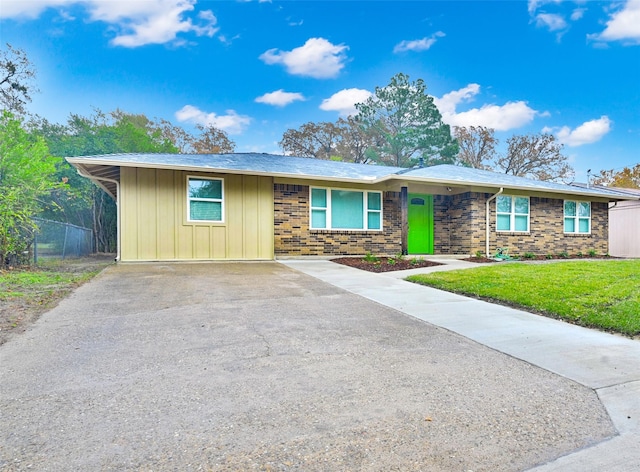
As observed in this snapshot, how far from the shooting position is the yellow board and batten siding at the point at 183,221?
32.6ft

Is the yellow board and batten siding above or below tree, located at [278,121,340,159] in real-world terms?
below

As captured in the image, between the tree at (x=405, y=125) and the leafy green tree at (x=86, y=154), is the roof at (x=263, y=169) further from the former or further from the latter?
the tree at (x=405, y=125)

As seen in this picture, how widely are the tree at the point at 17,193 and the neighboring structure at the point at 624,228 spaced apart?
20.9 meters

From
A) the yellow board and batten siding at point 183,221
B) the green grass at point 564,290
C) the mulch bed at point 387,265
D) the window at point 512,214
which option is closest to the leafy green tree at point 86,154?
the yellow board and batten siding at point 183,221

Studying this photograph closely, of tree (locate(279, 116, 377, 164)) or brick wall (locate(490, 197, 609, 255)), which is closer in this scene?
brick wall (locate(490, 197, 609, 255))

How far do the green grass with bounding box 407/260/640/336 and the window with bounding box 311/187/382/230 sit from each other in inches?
179

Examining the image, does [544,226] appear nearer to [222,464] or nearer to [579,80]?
[579,80]

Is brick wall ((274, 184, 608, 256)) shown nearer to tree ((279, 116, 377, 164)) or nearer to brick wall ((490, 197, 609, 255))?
brick wall ((490, 197, 609, 255))

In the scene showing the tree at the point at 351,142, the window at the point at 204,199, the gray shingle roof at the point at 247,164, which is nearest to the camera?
the gray shingle roof at the point at 247,164

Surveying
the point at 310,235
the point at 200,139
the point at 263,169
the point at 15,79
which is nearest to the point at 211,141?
the point at 200,139

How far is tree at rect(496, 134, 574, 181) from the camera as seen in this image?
96.8 feet

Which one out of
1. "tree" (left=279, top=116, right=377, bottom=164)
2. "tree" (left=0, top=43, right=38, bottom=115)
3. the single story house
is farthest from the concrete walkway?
"tree" (left=279, top=116, right=377, bottom=164)

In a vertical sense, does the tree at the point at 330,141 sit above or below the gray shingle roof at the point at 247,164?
above

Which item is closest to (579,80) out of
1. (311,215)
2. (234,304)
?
(311,215)
